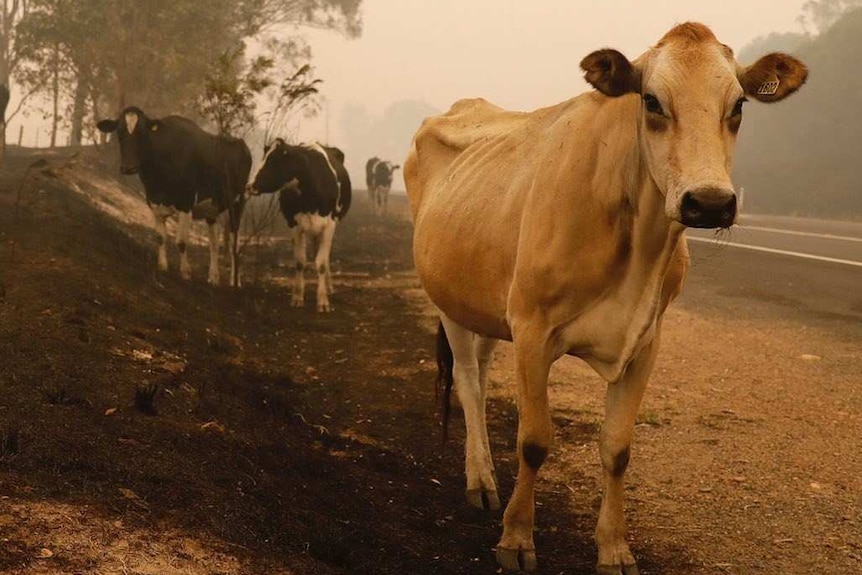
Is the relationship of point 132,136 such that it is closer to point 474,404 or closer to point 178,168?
point 178,168

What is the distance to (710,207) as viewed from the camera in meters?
3.28

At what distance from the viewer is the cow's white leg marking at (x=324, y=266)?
40.3ft

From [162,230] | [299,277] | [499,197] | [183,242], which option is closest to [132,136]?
[162,230]

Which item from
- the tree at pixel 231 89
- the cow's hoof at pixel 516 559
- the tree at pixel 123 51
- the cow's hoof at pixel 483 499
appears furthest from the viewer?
the tree at pixel 123 51

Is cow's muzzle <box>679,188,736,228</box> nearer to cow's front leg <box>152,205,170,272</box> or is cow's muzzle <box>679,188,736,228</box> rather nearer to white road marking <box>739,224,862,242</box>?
cow's front leg <box>152,205,170,272</box>

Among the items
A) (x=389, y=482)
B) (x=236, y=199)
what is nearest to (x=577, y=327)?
(x=389, y=482)

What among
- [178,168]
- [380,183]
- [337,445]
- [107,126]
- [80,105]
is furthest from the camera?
[380,183]

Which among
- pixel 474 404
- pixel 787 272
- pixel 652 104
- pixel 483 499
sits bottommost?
pixel 483 499

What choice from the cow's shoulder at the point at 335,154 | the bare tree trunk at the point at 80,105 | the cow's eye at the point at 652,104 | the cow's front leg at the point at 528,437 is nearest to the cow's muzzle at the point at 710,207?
the cow's eye at the point at 652,104

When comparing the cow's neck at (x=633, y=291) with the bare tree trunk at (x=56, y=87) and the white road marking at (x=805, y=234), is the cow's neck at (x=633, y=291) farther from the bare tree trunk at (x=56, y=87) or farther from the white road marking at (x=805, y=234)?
the bare tree trunk at (x=56, y=87)

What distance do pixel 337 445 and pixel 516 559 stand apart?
205 cm

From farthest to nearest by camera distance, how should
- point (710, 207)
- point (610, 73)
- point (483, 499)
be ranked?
point (483, 499), point (610, 73), point (710, 207)

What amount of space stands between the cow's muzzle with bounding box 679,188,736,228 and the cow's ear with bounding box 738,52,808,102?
743 mm

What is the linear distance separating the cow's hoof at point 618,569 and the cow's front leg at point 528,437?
1.06ft
